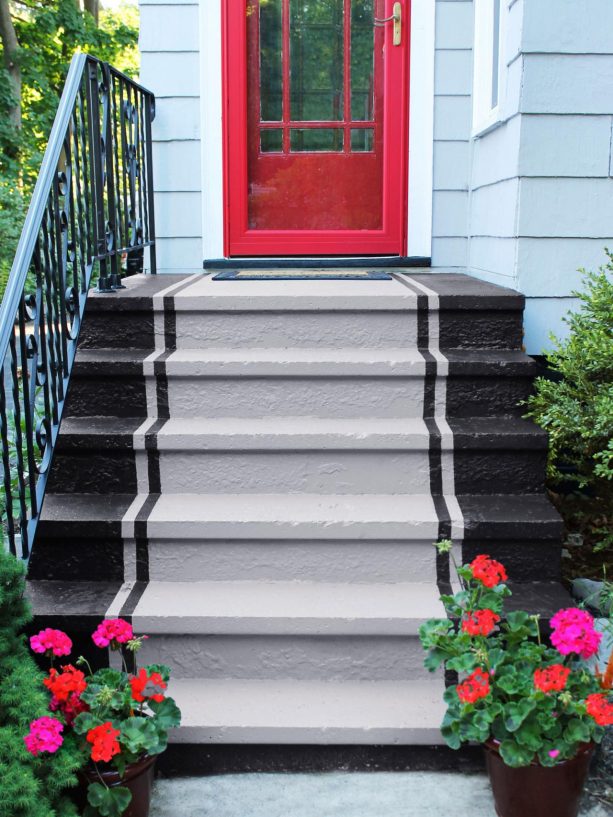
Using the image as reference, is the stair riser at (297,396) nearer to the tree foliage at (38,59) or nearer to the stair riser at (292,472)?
the stair riser at (292,472)

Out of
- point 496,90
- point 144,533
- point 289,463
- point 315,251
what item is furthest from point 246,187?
point 144,533

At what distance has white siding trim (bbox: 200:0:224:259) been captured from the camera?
3.92 m

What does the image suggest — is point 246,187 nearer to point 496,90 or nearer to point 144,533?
point 496,90

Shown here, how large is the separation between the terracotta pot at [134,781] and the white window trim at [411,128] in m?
2.71

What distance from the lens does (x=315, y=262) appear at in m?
4.07

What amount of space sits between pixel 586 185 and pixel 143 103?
204 centimetres

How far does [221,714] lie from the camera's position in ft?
6.88

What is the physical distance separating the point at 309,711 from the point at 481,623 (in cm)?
54

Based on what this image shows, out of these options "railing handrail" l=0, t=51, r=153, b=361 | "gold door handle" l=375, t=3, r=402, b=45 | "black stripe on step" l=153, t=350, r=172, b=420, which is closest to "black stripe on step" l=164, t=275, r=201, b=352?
"black stripe on step" l=153, t=350, r=172, b=420

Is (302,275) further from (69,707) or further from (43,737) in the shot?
(43,737)

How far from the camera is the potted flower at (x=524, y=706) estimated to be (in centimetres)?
176

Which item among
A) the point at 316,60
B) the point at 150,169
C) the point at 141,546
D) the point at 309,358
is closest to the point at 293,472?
the point at 309,358

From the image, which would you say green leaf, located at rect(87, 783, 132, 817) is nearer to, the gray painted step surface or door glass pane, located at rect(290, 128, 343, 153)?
the gray painted step surface

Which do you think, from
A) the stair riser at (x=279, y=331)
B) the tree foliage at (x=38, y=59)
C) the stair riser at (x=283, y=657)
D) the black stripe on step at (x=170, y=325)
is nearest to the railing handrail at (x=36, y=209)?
the stair riser at (x=279, y=331)
